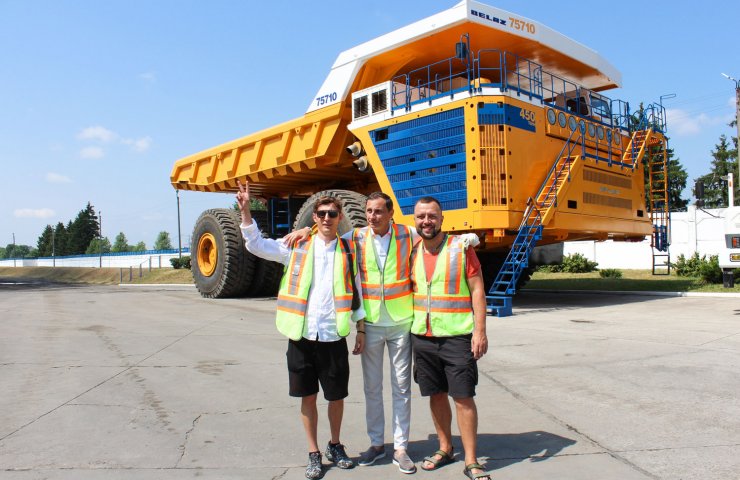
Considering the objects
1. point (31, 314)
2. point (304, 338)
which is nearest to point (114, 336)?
point (31, 314)

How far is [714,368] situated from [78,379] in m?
5.79

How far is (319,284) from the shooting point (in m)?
3.72

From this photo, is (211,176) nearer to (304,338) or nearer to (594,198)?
(594,198)

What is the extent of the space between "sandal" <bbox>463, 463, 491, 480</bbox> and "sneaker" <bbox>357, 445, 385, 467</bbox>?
0.52 meters

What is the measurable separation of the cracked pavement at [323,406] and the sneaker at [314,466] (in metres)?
0.09

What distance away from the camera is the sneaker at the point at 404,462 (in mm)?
3465

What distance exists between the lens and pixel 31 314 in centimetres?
1099

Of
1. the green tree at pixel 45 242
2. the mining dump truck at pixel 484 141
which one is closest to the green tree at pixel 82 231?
the green tree at pixel 45 242

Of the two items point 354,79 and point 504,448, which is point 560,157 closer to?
point 354,79

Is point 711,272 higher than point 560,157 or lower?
lower

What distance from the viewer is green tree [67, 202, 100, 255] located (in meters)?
98.9

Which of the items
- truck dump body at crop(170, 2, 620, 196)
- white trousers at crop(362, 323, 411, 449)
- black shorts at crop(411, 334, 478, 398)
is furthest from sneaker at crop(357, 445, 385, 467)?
truck dump body at crop(170, 2, 620, 196)

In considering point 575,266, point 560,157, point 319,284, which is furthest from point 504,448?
point 575,266

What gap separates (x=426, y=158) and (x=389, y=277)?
6.95m
